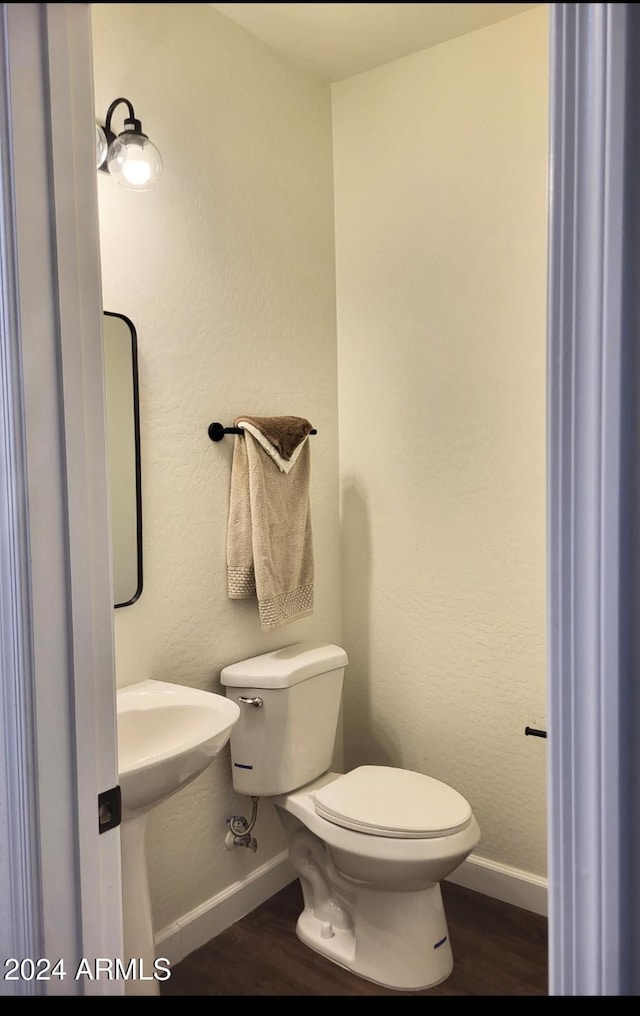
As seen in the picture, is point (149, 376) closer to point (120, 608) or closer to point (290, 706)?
point (120, 608)

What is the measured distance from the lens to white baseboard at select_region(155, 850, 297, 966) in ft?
5.91

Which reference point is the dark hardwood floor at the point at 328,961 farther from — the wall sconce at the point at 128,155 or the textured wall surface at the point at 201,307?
the wall sconce at the point at 128,155

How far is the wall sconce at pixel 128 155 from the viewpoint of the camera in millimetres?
1534

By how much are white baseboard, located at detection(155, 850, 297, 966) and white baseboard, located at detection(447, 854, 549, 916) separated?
53cm

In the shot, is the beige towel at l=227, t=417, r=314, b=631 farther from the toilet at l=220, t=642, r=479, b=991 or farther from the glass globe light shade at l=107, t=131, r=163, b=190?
the glass globe light shade at l=107, t=131, r=163, b=190

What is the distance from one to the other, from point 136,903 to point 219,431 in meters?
1.13

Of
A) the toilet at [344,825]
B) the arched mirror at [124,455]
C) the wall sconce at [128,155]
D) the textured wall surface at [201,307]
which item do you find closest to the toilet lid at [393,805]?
the toilet at [344,825]

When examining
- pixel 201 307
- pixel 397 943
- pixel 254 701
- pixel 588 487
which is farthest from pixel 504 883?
pixel 588 487

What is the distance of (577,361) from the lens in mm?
462

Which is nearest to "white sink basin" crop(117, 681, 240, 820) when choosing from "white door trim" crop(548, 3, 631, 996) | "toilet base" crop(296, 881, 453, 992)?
"toilet base" crop(296, 881, 453, 992)

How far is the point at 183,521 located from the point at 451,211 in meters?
1.20

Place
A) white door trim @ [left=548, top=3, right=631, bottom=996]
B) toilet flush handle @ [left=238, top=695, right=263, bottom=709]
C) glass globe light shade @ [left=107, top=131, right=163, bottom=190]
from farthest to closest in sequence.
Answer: toilet flush handle @ [left=238, top=695, right=263, bottom=709]
glass globe light shade @ [left=107, top=131, right=163, bottom=190]
white door trim @ [left=548, top=3, right=631, bottom=996]

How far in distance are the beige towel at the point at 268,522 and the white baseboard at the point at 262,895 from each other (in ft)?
A: 2.47
